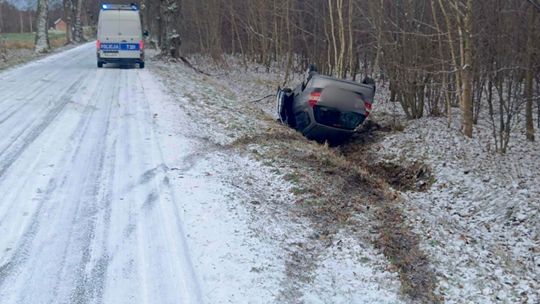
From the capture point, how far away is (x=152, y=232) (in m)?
5.88

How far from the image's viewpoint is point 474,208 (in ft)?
27.9

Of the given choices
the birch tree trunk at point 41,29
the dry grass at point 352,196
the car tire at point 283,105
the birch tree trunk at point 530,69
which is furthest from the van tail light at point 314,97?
the birch tree trunk at point 41,29

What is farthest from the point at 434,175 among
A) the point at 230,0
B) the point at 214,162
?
the point at 230,0

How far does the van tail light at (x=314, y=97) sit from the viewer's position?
39.4ft

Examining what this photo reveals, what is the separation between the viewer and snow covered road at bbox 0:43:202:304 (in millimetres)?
4801

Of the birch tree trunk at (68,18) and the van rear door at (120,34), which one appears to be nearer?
the van rear door at (120,34)

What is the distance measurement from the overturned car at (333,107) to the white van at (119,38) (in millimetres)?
12214

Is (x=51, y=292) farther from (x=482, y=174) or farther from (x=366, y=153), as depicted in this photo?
(x=366, y=153)

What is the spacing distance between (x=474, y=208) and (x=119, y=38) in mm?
17927

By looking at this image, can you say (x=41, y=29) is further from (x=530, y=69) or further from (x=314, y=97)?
(x=530, y=69)

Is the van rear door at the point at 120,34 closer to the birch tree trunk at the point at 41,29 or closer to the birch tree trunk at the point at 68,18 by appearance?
the birch tree trunk at the point at 41,29

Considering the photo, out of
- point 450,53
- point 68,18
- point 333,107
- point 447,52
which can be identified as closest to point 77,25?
point 68,18

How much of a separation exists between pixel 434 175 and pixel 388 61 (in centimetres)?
693

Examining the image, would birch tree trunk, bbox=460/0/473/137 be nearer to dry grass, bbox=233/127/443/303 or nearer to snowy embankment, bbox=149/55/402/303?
dry grass, bbox=233/127/443/303
